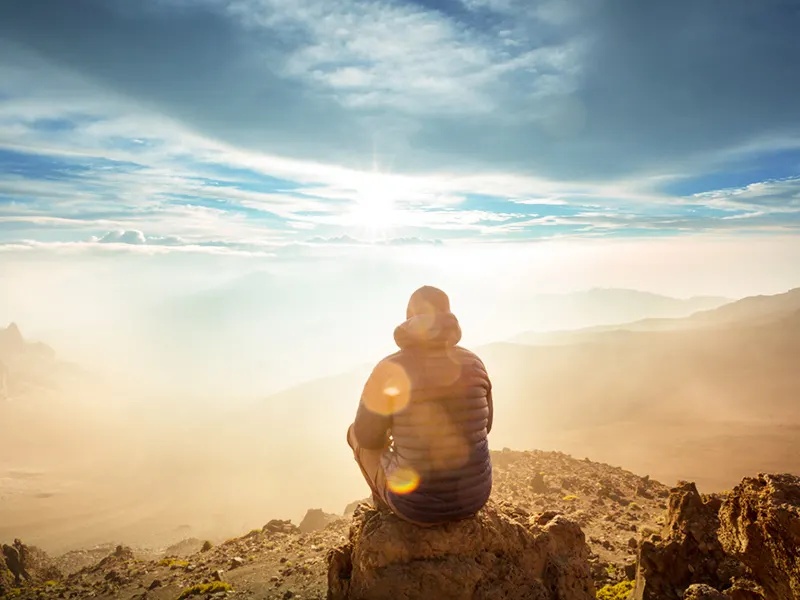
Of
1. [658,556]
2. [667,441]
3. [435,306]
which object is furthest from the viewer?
[667,441]

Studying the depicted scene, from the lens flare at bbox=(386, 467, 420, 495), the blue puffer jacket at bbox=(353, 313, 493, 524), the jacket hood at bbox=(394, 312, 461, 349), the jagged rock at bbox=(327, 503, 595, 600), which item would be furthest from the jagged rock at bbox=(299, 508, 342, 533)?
the jacket hood at bbox=(394, 312, 461, 349)

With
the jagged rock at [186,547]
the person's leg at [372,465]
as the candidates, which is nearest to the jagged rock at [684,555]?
the person's leg at [372,465]

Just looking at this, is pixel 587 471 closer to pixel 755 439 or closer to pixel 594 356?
pixel 755 439

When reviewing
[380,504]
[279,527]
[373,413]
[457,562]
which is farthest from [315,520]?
[373,413]

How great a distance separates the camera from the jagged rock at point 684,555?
644 centimetres

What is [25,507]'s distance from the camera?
78250 millimetres

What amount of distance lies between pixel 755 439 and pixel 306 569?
5847 cm

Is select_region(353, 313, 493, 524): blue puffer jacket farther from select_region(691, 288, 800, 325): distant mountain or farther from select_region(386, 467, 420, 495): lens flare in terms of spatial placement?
select_region(691, 288, 800, 325): distant mountain

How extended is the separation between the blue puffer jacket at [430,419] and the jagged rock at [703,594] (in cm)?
251

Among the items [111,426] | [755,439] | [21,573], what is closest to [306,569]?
[21,573]

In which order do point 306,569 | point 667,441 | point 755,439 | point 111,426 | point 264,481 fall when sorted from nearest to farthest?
1. point 306,569
2. point 755,439
3. point 667,441
4. point 264,481
5. point 111,426

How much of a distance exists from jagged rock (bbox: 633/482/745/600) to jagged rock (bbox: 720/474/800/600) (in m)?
1.67

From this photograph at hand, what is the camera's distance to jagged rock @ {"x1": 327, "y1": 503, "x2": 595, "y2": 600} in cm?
548

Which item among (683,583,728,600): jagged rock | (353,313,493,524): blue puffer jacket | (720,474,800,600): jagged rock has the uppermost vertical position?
(353,313,493,524): blue puffer jacket
